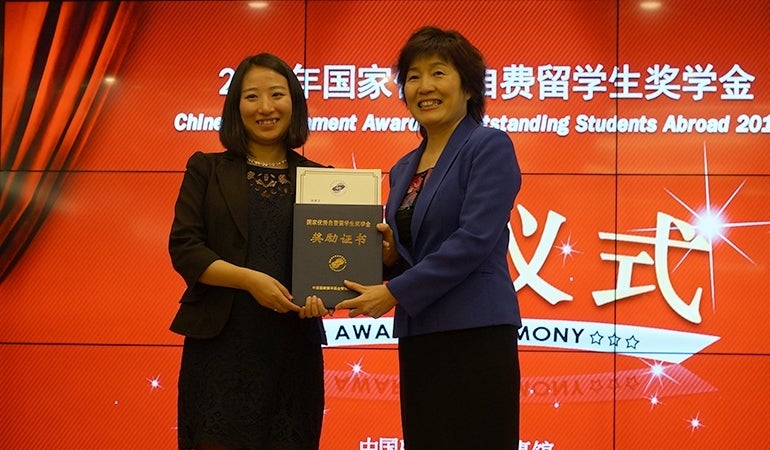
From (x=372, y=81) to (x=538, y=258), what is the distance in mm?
1059

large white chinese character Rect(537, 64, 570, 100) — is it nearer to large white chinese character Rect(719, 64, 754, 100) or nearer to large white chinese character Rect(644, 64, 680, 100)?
large white chinese character Rect(644, 64, 680, 100)

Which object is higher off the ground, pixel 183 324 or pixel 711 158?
pixel 711 158

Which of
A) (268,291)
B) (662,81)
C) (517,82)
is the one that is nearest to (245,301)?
(268,291)

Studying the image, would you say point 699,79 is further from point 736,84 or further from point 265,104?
point 265,104

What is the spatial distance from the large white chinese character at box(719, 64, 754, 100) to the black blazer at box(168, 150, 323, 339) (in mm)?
2462

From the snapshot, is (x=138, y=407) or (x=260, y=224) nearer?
(x=260, y=224)

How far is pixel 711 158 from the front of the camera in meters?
3.55

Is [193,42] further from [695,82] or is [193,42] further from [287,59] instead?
[695,82]

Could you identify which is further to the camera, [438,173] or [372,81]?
[372,81]

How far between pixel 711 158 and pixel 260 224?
2.37 m

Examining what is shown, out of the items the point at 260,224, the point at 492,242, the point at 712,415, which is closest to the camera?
the point at 492,242

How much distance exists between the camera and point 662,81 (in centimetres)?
358

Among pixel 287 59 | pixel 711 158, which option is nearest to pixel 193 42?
pixel 287 59

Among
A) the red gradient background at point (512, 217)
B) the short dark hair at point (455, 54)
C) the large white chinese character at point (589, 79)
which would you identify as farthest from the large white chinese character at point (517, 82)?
the short dark hair at point (455, 54)
